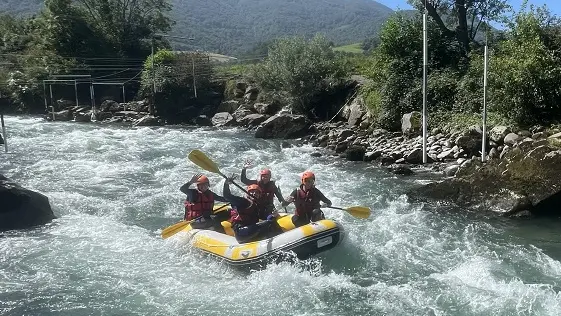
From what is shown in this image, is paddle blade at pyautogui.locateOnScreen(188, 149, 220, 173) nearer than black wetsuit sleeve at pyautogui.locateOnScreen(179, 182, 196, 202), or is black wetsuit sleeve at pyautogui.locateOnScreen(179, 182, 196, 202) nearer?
black wetsuit sleeve at pyautogui.locateOnScreen(179, 182, 196, 202)

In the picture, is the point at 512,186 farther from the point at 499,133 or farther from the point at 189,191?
the point at 189,191

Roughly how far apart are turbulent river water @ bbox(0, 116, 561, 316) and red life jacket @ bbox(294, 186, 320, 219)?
2.51 feet

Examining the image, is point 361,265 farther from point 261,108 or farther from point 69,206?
point 261,108

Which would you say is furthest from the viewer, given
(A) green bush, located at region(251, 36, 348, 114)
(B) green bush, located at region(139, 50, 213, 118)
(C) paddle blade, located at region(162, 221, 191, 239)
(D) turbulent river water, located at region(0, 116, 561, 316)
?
(B) green bush, located at region(139, 50, 213, 118)

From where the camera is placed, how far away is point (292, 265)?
25.3ft

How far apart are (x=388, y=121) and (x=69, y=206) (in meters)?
11.3

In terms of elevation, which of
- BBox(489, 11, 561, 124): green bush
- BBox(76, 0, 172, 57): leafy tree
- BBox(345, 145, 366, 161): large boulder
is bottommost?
BBox(345, 145, 366, 161): large boulder

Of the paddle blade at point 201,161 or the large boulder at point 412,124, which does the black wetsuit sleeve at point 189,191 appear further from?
the large boulder at point 412,124

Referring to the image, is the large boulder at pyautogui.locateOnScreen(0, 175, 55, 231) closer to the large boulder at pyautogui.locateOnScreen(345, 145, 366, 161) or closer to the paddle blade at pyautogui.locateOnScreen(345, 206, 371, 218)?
the paddle blade at pyautogui.locateOnScreen(345, 206, 371, 218)

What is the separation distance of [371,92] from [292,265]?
1428 centimetres

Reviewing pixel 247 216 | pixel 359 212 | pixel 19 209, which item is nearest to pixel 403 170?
pixel 359 212

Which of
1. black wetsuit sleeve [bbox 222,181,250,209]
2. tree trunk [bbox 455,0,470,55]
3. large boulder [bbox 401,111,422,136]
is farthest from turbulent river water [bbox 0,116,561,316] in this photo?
tree trunk [bbox 455,0,470,55]

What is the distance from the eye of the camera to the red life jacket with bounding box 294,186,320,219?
8.59 metres

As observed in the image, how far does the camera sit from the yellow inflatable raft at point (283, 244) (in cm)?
774
